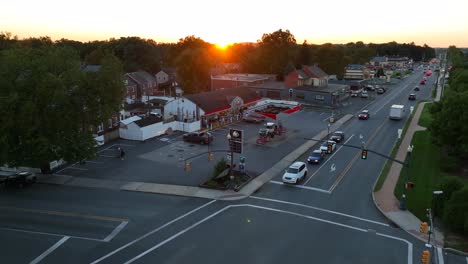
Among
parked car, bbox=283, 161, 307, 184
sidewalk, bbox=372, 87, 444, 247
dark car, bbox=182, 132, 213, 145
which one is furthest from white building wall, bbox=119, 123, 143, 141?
sidewalk, bbox=372, 87, 444, 247

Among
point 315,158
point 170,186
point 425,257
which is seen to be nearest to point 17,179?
point 170,186

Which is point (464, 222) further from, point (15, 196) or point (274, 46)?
point (274, 46)

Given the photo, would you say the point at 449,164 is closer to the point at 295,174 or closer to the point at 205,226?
the point at 295,174

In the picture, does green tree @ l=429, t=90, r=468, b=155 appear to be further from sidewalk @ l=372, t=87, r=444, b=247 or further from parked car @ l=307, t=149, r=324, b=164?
parked car @ l=307, t=149, r=324, b=164

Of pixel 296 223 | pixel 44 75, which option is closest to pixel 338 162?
pixel 296 223

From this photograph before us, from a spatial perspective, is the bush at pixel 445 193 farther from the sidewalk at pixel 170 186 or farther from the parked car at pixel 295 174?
the sidewalk at pixel 170 186

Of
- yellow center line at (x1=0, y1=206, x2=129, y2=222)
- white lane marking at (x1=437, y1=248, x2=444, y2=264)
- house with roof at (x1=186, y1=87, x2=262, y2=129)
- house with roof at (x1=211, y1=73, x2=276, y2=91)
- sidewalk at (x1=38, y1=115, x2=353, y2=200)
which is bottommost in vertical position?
white lane marking at (x1=437, y1=248, x2=444, y2=264)

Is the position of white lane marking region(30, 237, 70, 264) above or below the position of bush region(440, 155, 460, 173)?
below
